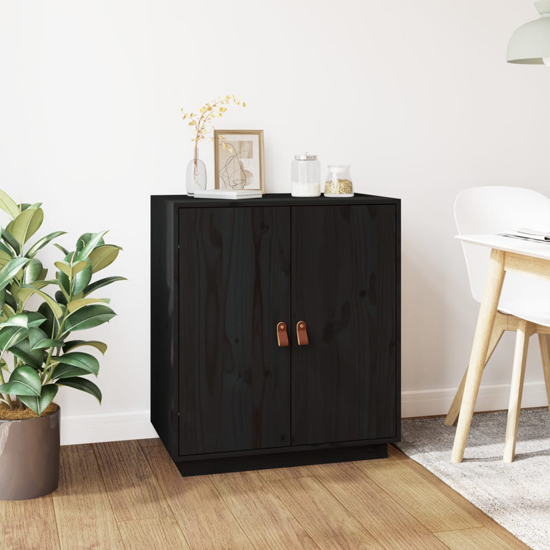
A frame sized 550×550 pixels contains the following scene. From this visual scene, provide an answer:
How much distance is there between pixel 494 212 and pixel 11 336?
1.91m

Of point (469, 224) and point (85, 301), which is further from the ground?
point (469, 224)

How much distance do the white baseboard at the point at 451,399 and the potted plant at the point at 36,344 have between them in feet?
4.66

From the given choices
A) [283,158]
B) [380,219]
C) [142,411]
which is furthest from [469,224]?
[142,411]

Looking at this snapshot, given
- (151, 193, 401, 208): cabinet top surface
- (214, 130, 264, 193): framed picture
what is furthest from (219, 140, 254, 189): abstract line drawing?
(151, 193, 401, 208): cabinet top surface

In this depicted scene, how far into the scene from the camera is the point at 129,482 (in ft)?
8.64

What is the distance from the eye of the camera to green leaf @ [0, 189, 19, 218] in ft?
8.18

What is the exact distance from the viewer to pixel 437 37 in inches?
129

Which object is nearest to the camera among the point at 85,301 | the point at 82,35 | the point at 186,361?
the point at 85,301

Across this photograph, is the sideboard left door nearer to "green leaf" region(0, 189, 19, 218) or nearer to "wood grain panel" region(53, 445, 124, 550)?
"wood grain panel" region(53, 445, 124, 550)

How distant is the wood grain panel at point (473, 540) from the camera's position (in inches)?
85.3

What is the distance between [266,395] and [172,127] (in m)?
1.06

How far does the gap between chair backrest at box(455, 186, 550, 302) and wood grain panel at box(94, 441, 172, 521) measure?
4.79 feet

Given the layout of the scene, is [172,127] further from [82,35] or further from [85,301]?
[85,301]

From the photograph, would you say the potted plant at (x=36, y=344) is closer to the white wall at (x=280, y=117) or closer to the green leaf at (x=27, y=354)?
the green leaf at (x=27, y=354)
